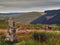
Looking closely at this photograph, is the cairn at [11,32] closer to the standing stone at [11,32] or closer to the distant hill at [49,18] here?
the standing stone at [11,32]

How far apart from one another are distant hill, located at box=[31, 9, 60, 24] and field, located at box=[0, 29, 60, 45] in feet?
0.63

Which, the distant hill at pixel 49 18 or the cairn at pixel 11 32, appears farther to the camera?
the distant hill at pixel 49 18

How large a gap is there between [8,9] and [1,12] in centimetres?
15

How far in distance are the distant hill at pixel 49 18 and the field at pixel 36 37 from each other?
7.6 inches

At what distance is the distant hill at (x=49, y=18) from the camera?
134 inches

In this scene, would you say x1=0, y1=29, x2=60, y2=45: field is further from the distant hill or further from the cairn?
the distant hill

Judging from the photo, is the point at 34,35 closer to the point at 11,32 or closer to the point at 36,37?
the point at 36,37

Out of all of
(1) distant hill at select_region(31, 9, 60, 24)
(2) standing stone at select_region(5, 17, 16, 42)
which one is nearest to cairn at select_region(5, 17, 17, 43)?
(2) standing stone at select_region(5, 17, 16, 42)

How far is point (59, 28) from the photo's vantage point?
3.35m

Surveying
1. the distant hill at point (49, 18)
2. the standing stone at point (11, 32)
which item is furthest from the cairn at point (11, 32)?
the distant hill at point (49, 18)

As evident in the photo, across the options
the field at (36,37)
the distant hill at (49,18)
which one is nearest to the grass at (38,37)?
the field at (36,37)

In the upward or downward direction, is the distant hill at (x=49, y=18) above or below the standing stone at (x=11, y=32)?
above
